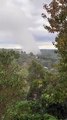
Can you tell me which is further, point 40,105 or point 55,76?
point 40,105

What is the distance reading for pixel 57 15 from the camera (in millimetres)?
16672

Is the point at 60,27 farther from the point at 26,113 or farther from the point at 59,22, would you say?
the point at 26,113

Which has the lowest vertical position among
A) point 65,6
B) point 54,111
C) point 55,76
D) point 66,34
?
point 54,111

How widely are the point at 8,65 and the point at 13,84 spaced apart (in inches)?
182

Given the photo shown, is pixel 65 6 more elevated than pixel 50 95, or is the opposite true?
pixel 65 6

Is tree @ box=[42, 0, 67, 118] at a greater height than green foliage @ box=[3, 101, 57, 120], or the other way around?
tree @ box=[42, 0, 67, 118]

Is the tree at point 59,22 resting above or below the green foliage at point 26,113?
above

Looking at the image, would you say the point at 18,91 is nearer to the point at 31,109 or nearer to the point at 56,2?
the point at 31,109

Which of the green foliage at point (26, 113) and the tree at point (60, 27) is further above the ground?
the tree at point (60, 27)

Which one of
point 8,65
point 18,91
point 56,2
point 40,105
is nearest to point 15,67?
point 8,65

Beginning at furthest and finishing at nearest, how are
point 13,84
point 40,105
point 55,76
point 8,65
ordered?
point 8,65 < point 13,84 < point 40,105 < point 55,76

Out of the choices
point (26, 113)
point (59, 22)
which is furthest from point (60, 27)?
point (26, 113)

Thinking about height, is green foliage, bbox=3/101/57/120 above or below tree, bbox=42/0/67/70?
below

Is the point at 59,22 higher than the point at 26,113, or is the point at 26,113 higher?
the point at 59,22
